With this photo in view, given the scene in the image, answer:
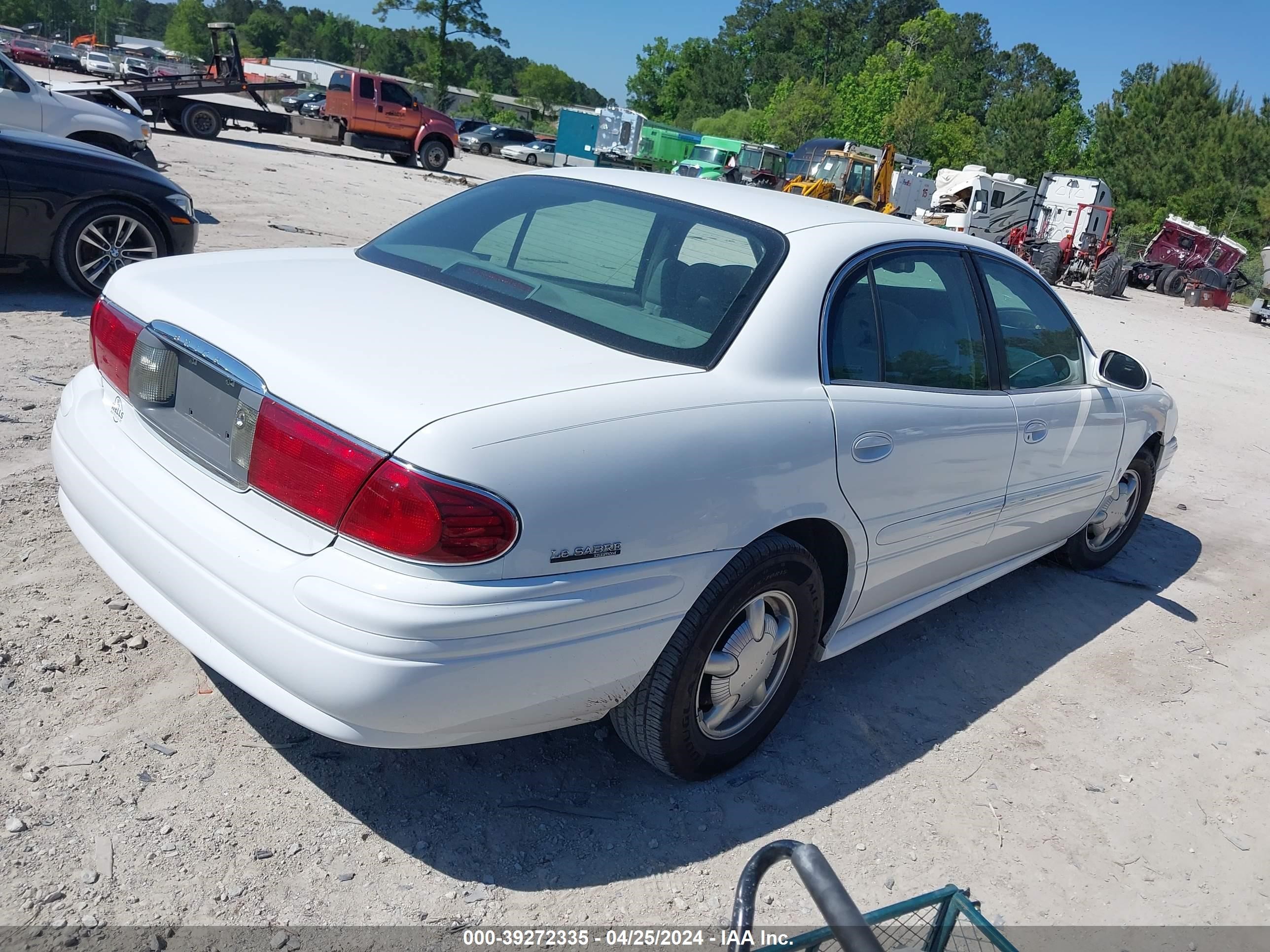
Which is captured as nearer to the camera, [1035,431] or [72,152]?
[1035,431]

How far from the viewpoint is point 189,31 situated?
379 feet

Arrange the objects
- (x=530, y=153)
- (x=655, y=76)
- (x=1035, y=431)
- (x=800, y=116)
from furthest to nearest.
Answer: (x=655, y=76) < (x=800, y=116) < (x=530, y=153) < (x=1035, y=431)

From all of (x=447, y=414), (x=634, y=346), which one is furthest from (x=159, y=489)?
(x=634, y=346)

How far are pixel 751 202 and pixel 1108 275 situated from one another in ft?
86.4

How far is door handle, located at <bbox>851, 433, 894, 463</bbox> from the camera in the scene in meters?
2.97

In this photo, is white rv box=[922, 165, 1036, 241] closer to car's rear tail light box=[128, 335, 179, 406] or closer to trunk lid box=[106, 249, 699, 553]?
trunk lid box=[106, 249, 699, 553]

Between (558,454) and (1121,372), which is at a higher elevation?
(1121,372)

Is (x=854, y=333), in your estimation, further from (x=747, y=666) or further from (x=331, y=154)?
(x=331, y=154)

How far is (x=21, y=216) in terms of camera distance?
6324 mm

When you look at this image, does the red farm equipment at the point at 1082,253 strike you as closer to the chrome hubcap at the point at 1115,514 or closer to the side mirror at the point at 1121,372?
the chrome hubcap at the point at 1115,514

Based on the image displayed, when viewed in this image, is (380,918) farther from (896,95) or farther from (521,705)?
(896,95)

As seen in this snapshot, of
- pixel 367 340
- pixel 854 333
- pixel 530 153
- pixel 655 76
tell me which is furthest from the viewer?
pixel 655 76

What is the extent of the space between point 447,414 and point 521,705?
27.7 inches

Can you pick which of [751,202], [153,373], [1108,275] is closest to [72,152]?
[153,373]
